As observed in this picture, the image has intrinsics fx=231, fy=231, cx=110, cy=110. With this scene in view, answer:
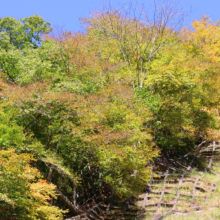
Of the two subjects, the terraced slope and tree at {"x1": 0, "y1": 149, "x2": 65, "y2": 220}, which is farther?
Result: the terraced slope

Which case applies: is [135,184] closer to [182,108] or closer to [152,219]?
[152,219]

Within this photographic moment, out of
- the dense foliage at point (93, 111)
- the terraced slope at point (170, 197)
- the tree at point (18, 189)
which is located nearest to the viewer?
the tree at point (18, 189)

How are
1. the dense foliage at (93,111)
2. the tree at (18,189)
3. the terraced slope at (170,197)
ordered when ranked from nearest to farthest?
1. the tree at (18,189)
2. the dense foliage at (93,111)
3. the terraced slope at (170,197)

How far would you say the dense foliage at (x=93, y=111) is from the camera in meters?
8.02

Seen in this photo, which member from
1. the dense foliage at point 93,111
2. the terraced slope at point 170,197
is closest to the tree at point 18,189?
the dense foliage at point 93,111

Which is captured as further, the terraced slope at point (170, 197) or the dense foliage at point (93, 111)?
the terraced slope at point (170, 197)

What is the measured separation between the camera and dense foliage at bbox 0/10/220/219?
26.3 ft

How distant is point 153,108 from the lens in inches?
469

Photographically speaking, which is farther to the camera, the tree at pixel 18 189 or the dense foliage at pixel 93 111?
the dense foliage at pixel 93 111

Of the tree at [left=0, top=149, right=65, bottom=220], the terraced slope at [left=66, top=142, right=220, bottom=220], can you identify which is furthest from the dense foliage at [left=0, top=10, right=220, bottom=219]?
the terraced slope at [left=66, top=142, right=220, bottom=220]

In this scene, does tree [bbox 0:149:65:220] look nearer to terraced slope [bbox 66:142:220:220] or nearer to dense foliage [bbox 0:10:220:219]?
dense foliage [bbox 0:10:220:219]

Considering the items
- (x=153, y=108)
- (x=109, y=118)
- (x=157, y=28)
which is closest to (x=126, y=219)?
(x=109, y=118)

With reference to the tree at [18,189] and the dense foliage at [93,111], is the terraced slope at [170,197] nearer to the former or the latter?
the dense foliage at [93,111]

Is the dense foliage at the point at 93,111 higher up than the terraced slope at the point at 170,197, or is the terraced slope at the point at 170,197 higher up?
the dense foliage at the point at 93,111
